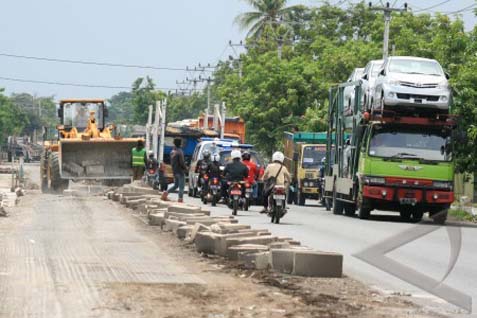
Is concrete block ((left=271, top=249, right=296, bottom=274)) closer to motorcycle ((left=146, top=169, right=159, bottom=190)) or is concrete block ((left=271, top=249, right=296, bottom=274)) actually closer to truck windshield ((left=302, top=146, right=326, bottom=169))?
motorcycle ((left=146, top=169, right=159, bottom=190))

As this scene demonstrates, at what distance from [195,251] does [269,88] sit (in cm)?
5220

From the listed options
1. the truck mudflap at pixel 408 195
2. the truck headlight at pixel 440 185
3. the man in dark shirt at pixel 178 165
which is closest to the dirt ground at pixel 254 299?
the truck mudflap at pixel 408 195

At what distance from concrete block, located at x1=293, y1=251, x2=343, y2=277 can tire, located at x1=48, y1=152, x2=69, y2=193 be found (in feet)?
87.5

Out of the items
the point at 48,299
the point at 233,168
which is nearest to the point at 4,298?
the point at 48,299

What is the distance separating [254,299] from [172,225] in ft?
31.0

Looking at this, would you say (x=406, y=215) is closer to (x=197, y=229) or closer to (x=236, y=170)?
(x=236, y=170)

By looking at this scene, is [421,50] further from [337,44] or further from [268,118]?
[337,44]

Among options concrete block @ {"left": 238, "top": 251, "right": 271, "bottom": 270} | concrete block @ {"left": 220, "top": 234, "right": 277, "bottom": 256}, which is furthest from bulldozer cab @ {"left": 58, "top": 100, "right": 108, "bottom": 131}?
concrete block @ {"left": 238, "top": 251, "right": 271, "bottom": 270}

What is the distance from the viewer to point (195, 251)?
57.7ft

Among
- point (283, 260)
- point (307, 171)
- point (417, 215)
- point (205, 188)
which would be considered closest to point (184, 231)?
point (283, 260)

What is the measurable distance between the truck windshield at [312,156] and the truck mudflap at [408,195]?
14.3 meters

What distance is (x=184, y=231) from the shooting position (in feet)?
63.7

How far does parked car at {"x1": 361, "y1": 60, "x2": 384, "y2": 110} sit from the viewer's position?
101 feet
